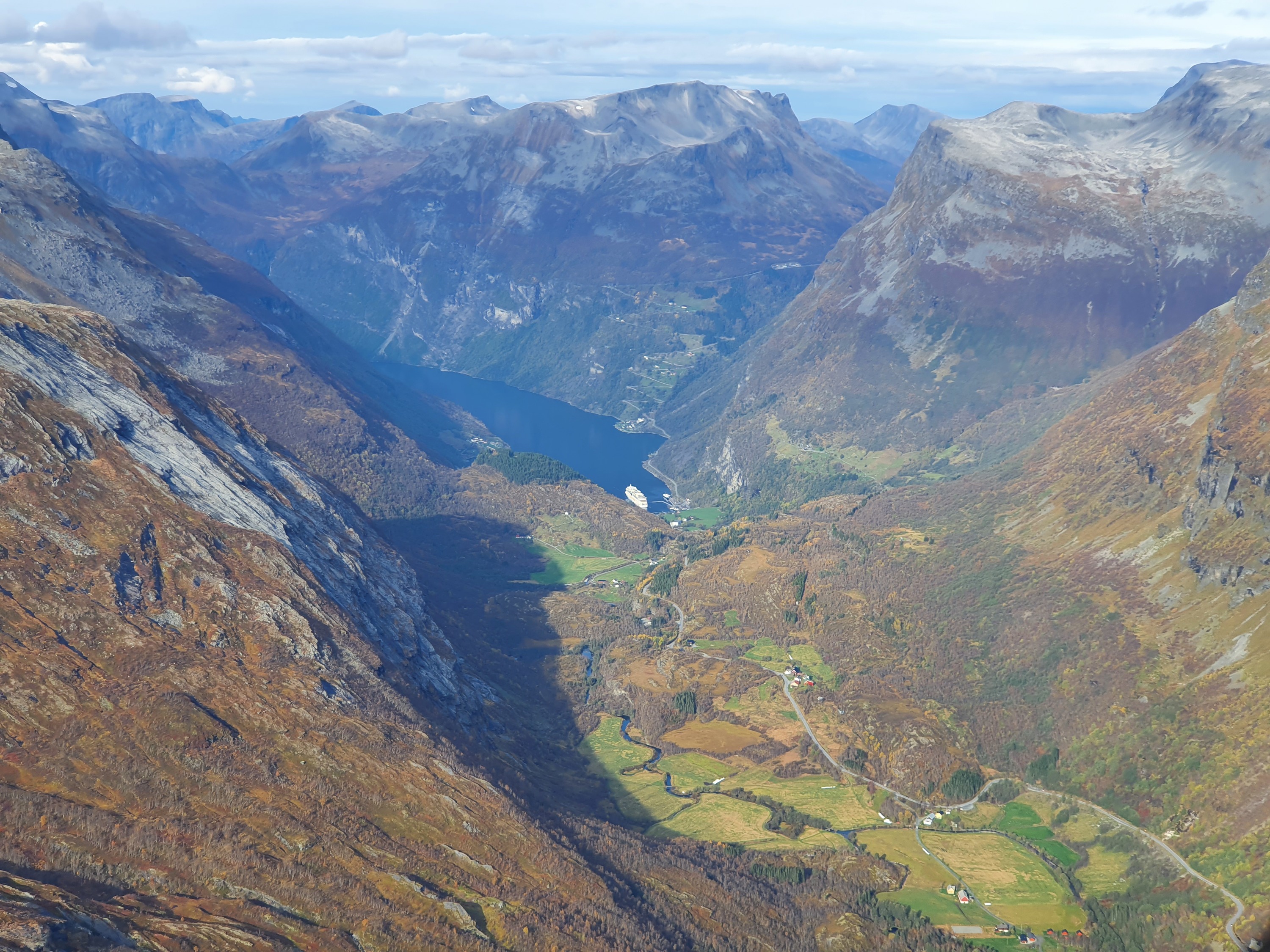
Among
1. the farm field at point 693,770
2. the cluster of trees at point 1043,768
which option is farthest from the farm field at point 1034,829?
the farm field at point 693,770

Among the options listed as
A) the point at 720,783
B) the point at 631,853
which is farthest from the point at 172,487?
the point at 720,783

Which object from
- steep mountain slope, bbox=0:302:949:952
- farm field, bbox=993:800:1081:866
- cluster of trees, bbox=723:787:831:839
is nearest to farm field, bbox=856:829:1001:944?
steep mountain slope, bbox=0:302:949:952

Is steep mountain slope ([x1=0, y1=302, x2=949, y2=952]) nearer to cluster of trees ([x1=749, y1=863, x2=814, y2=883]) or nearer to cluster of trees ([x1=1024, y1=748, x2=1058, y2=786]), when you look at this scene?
cluster of trees ([x1=749, y1=863, x2=814, y2=883])

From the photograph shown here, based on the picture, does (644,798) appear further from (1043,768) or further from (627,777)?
(1043,768)

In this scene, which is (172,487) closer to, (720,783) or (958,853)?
(720,783)

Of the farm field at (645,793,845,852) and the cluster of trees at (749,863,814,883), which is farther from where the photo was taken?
the farm field at (645,793,845,852)

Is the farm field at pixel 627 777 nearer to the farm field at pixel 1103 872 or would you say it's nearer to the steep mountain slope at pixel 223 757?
the steep mountain slope at pixel 223 757
